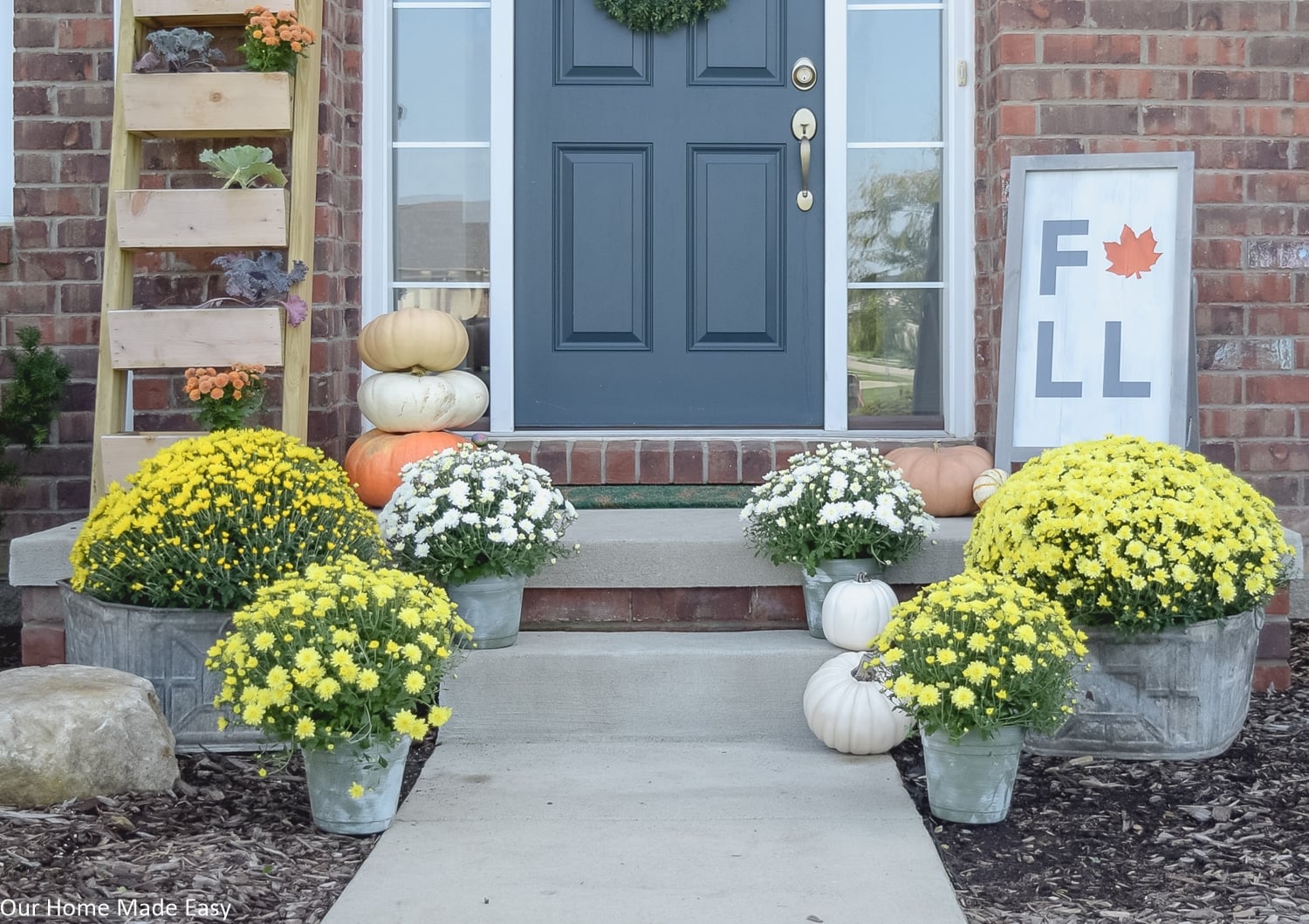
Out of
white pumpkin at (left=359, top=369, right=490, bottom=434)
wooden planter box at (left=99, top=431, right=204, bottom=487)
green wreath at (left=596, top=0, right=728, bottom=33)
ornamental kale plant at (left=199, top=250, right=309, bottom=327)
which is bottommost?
wooden planter box at (left=99, top=431, right=204, bottom=487)

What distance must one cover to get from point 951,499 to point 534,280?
5.38 ft

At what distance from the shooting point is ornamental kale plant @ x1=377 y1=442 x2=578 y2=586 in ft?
11.3

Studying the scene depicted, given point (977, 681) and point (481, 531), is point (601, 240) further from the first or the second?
point (977, 681)

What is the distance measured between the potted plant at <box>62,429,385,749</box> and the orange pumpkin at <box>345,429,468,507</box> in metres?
0.75

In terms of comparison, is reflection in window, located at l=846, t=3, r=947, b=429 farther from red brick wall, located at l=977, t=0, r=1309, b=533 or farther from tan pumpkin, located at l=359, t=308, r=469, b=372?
tan pumpkin, located at l=359, t=308, r=469, b=372

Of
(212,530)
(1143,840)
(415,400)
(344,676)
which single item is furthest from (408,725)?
(415,400)

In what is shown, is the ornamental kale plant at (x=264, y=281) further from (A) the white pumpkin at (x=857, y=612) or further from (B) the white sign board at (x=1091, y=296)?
(B) the white sign board at (x=1091, y=296)

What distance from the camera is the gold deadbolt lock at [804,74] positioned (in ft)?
15.5

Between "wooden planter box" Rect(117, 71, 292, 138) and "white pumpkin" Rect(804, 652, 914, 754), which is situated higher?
"wooden planter box" Rect(117, 71, 292, 138)

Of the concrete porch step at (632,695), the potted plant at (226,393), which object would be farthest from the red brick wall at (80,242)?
the concrete porch step at (632,695)

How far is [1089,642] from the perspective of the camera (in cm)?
323

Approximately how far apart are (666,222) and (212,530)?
6.91 feet

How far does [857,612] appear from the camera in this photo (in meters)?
3.47

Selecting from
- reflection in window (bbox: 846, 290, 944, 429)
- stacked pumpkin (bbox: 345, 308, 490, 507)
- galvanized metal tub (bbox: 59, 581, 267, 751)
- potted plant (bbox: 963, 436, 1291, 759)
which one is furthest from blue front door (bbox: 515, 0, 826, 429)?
galvanized metal tub (bbox: 59, 581, 267, 751)
